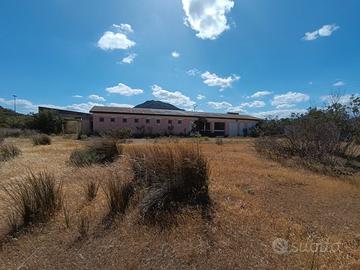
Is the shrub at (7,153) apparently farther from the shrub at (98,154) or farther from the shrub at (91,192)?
the shrub at (91,192)

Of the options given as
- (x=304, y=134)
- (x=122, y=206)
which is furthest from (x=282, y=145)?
(x=122, y=206)

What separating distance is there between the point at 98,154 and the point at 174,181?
5.66m

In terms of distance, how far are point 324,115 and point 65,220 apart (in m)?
14.8

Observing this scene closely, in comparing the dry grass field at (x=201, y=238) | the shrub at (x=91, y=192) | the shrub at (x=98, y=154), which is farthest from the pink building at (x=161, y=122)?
the dry grass field at (x=201, y=238)

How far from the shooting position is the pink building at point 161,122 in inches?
1416

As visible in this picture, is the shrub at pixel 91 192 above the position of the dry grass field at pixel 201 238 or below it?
above

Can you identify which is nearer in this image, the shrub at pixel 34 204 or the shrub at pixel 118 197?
the shrub at pixel 34 204

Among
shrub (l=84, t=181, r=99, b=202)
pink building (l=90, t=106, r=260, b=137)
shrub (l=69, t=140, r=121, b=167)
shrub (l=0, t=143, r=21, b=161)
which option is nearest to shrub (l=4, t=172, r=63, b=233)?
shrub (l=84, t=181, r=99, b=202)

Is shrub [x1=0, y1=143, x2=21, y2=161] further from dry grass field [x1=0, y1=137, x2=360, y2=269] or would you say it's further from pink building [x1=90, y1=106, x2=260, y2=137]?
pink building [x1=90, y1=106, x2=260, y2=137]

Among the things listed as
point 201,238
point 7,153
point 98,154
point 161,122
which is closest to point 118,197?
point 201,238

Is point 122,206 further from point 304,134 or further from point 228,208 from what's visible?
point 304,134

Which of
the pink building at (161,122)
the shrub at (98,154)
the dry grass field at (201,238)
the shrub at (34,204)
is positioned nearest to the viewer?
the dry grass field at (201,238)

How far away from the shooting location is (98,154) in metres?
9.83

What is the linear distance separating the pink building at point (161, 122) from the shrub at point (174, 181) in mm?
27865
